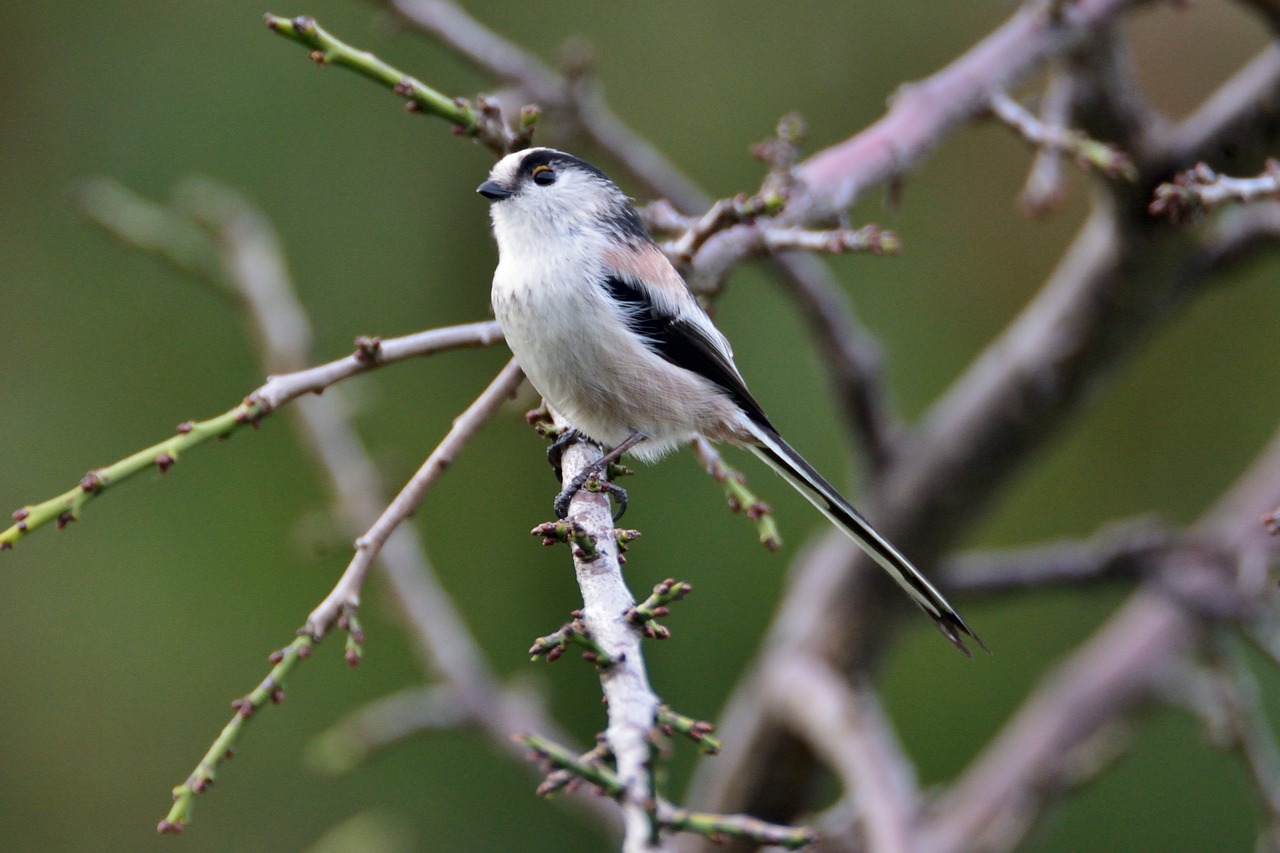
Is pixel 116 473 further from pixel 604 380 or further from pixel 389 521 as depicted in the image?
pixel 604 380

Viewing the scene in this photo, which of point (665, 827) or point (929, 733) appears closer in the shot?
point (665, 827)

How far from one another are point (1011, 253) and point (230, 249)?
396cm

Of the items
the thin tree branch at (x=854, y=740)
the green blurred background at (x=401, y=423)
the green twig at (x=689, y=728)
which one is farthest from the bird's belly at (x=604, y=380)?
the green blurred background at (x=401, y=423)

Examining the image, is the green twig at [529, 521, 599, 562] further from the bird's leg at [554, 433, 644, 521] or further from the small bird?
the small bird

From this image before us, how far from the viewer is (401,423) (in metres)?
5.59

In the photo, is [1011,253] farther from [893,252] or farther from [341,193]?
[893,252]

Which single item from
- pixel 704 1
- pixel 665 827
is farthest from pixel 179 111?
pixel 665 827

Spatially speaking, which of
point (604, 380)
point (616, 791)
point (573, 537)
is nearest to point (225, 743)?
point (573, 537)

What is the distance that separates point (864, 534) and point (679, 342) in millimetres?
531

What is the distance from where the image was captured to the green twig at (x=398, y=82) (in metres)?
1.65

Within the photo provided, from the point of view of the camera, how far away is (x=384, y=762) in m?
5.46

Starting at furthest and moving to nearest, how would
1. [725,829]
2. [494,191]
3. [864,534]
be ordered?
[494,191], [864,534], [725,829]

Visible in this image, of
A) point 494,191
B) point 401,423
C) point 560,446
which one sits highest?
point 401,423

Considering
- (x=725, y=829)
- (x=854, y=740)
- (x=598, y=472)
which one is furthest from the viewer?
(x=854, y=740)
